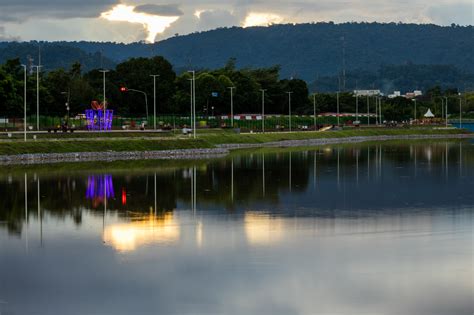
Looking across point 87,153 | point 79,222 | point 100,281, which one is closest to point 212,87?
point 87,153

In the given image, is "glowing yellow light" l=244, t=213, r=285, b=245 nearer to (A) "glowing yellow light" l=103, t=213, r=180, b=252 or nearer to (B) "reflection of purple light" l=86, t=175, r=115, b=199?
(A) "glowing yellow light" l=103, t=213, r=180, b=252

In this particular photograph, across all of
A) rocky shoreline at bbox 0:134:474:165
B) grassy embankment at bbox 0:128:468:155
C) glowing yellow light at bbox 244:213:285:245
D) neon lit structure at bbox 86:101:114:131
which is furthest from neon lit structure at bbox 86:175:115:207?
neon lit structure at bbox 86:101:114:131

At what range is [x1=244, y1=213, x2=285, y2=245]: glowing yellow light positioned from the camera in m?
32.6

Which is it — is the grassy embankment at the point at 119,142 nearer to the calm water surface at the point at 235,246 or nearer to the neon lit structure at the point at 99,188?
the neon lit structure at the point at 99,188

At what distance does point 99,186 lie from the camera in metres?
54.3

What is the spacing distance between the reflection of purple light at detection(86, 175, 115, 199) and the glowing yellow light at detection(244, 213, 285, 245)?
39.7 feet

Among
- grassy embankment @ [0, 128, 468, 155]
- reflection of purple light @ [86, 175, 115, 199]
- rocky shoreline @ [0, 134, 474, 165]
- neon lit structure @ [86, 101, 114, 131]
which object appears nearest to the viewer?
reflection of purple light @ [86, 175, 115, 199]

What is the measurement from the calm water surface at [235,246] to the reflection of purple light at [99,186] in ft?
0.40

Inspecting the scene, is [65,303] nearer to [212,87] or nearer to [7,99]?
[7,99]

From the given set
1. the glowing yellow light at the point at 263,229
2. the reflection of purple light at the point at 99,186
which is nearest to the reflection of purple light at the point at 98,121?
the reflection of purple light at the point at 99,186

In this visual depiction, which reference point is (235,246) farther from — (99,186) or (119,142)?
(119,142)

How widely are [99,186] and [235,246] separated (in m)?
24.7

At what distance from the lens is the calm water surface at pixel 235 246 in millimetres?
23453

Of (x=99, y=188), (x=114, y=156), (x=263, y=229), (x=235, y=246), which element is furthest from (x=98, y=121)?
(x=235, y=246)
